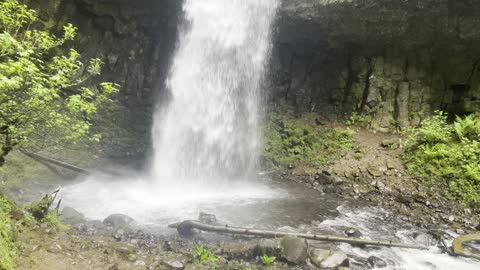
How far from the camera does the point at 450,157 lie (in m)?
10.9

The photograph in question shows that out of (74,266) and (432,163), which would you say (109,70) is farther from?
(432,163)

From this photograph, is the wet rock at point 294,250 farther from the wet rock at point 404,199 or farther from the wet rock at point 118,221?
the wet rock at point 404,199

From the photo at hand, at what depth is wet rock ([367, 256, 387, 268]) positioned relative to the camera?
6517mm

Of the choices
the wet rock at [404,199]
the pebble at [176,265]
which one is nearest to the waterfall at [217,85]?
the wet rock at [404,199]

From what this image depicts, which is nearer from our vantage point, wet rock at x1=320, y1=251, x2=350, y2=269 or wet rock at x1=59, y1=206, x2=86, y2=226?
wet rock at x1=320, y1=251, x2=350, y2=269

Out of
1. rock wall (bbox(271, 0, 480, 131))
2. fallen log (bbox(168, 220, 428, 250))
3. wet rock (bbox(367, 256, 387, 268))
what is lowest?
wet rock (bbox(367, 256, 387, 268))

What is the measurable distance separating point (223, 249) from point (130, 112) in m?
11.0

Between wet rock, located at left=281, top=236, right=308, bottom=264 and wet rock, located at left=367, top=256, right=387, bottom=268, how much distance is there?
135 centimetres

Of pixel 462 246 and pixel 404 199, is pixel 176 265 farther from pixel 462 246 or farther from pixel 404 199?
pixel 404 199

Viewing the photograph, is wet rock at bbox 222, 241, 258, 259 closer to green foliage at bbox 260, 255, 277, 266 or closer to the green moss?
green foliage at bbox 260, 255, 277, 266

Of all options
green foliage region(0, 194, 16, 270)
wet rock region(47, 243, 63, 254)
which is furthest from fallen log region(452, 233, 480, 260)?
green foliage region(0, 194, 16, 270)

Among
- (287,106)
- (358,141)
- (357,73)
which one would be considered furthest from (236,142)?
(357,73)

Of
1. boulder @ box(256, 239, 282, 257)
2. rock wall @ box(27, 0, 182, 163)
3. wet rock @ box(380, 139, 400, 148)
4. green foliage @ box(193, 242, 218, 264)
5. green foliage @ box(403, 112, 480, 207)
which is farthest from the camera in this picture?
rock wall @ box(27, 0, 182, 163)

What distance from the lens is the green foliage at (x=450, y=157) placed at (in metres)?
10.1
